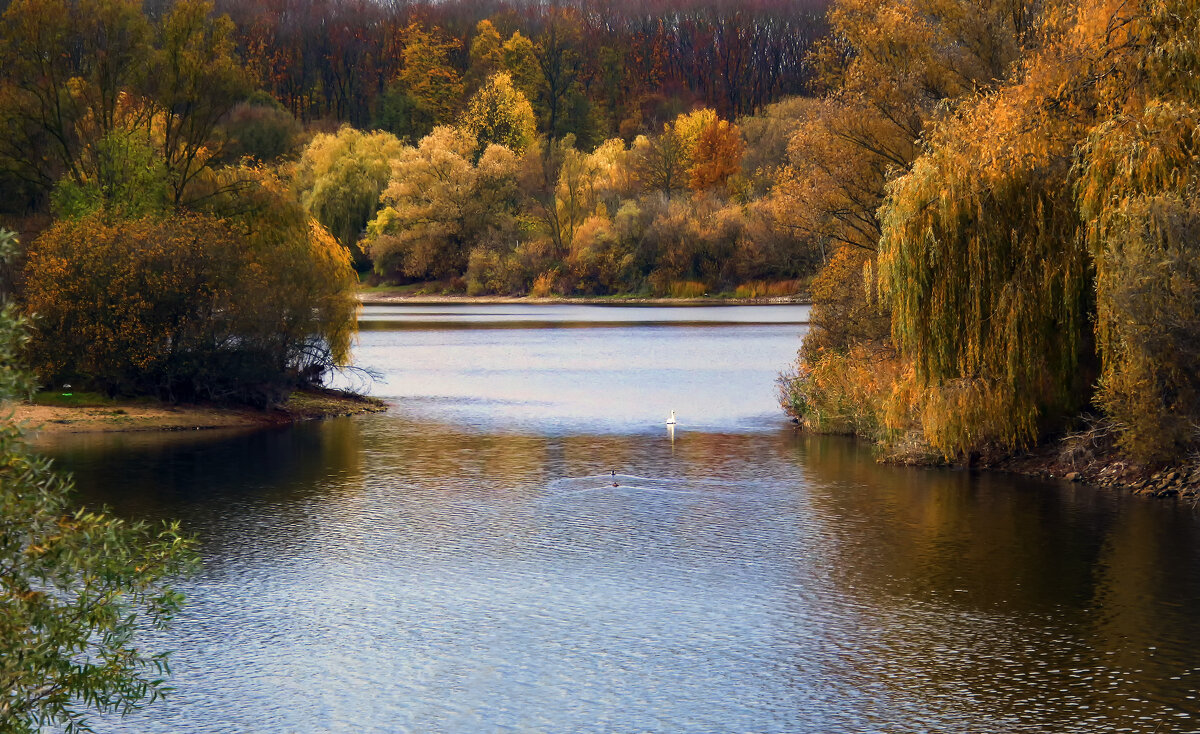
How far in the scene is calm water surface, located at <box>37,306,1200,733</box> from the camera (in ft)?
43.2

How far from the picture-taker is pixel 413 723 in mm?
12758

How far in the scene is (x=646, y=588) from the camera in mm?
17906

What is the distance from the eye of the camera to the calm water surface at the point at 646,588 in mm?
13156

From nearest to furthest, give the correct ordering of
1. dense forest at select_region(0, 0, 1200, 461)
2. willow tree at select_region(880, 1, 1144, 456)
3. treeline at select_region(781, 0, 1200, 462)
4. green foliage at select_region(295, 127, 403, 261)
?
treeline at select_region(781, 0, 1200, 462), dense forest at select_region(0, 0, 1200, 461), willow tree at select_region(880, 1, 1144, 456), green foliage at select_region(295, 127, 403, 261)

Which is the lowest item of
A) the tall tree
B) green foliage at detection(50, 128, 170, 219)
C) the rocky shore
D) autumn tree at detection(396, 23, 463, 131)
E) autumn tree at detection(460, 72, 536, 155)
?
the rocky shore

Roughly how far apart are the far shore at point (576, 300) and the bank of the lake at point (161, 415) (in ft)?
173

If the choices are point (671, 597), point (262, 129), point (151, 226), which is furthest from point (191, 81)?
point (262, 129)

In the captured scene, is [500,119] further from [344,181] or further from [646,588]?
[646,588]

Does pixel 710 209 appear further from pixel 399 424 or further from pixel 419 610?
pixel 419 610

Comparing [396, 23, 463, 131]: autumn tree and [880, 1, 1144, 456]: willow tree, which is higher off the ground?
[396, 23, 463, 131]: autumn tree

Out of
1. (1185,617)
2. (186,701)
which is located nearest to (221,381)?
(186,701)

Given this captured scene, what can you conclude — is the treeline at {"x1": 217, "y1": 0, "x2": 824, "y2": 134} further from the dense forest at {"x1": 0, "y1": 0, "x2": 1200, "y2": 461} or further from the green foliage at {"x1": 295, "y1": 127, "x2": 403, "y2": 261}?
the dense forest at {"x1": 0, "y1": 0, "x2": 1200, "y2": 461}

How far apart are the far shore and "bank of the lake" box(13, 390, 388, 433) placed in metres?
52.6

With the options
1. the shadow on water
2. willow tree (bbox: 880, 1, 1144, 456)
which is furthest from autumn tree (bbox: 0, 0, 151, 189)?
willow tree (bbox: 880, 1, 1144, 456)
